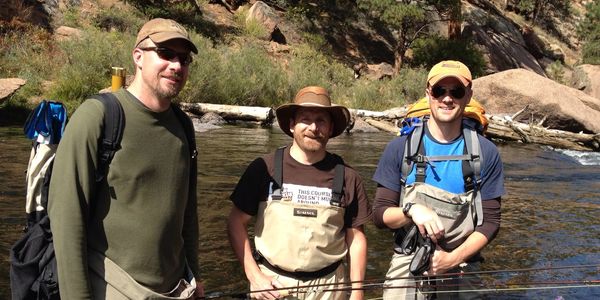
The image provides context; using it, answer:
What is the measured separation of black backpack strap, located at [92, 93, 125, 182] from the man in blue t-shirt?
141 cm

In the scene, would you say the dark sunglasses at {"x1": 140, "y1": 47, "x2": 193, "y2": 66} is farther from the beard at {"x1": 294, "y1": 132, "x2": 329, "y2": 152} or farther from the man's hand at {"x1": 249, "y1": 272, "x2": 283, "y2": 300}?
the man's hand at {"x1": 249, "y1": 272, "x2": 283, "y2": 300}

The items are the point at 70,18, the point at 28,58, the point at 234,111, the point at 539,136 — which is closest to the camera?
the point at 539,136

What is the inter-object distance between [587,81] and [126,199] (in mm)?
33734

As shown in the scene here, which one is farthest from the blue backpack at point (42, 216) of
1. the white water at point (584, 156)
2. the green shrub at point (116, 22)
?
the green shrub at point (116, 22)

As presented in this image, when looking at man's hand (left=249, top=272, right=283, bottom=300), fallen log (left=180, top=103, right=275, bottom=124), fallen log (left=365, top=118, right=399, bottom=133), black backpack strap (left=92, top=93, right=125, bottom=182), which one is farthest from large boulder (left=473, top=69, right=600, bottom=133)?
black backpack strap (left=92, top=93, right=125, bottom=182)

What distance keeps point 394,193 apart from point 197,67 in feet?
56.3

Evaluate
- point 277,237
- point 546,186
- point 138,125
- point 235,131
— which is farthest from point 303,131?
point 235,131

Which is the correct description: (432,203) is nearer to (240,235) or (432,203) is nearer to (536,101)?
(240,235)

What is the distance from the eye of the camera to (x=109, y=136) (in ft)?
7.22

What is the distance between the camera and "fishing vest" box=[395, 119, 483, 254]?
2.93m

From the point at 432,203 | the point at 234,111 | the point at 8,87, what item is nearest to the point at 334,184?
the point at 432,203

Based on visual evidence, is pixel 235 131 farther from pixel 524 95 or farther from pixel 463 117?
pixel 463 117

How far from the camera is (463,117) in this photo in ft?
10.5

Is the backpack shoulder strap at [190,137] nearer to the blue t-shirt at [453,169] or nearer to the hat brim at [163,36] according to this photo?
the hat brim at [163,36]
